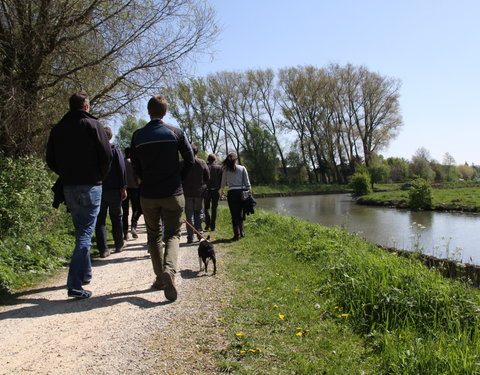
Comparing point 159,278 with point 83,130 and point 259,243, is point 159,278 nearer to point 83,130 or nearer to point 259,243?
point 83,130

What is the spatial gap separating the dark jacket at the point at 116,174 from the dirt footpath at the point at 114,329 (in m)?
2.06

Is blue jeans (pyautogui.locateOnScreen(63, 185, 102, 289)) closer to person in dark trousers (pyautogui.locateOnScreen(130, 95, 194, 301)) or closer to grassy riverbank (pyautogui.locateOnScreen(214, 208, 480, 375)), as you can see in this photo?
person in dark trousers (pyautogui.locateOnScreen(130, 95, 194, 301))

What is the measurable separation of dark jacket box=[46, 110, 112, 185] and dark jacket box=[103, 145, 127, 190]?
7.31 ft

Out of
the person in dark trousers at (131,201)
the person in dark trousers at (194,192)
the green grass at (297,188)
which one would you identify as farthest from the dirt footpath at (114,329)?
the green grass at (297,188)

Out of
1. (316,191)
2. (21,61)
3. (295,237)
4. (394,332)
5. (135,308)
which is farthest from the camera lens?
(316,191)

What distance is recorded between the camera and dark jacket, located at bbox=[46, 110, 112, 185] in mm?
4547

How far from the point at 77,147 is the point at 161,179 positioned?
3.30 feet

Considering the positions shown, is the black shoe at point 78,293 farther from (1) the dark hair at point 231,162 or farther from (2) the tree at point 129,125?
(2) the tree at point 129,125

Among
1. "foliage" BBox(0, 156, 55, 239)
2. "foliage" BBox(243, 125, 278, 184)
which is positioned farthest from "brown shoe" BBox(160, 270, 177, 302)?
"foliage" BBox(243, 125, 278, 184)

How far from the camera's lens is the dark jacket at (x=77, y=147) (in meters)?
4.55

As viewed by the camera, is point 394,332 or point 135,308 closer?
point 394,332

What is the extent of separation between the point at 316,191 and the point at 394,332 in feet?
177

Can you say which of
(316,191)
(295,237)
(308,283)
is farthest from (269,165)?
(308,283)

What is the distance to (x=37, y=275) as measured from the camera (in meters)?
5.52
